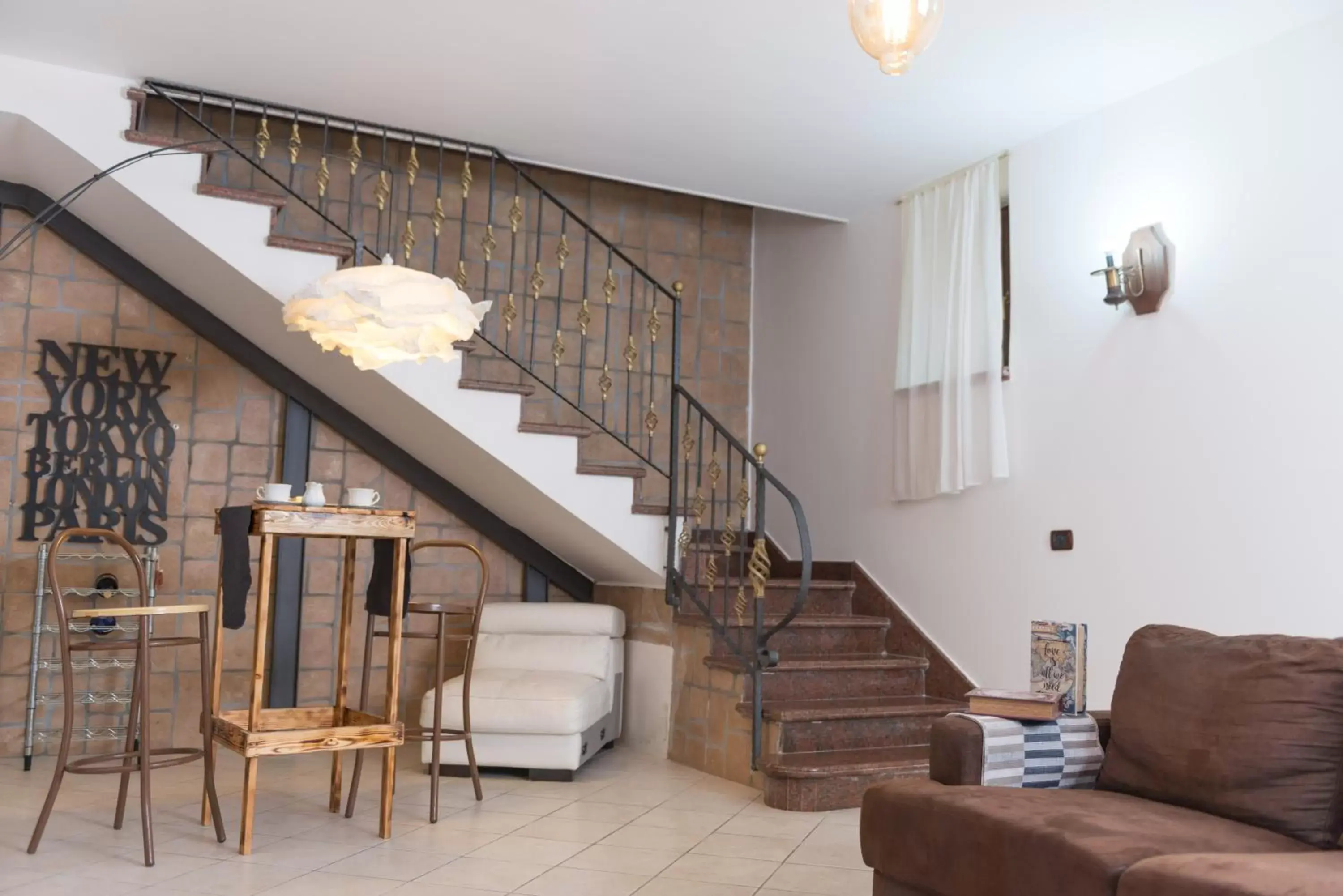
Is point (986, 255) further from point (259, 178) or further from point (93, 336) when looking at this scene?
point (93, 336)

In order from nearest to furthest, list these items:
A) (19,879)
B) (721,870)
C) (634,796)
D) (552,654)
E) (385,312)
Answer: (19,879), (721,870), (385,312), (634,796), (552,654)

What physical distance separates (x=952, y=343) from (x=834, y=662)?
160 centimetres

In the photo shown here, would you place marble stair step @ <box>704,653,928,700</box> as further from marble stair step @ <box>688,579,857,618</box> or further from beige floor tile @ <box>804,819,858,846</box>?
beige floor tile @ <box>804,819,858,846</box>

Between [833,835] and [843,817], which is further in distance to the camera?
[843,817]

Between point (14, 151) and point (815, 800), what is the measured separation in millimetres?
4421

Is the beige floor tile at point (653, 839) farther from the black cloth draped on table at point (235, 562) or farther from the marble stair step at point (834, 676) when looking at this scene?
the black cloth draped on table at point (235, 562)

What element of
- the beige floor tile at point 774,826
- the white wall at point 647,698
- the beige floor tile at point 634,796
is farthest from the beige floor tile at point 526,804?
the white wall at point 647,698

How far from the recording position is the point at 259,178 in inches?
224

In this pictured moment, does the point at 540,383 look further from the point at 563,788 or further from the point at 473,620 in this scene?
the point at 563,788

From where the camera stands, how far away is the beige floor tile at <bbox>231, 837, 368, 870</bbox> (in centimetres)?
344

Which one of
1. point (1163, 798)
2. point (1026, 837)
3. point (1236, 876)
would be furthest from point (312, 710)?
point (1236, 876)

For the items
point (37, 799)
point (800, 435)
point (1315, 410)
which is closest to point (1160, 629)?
point (1315, 410)

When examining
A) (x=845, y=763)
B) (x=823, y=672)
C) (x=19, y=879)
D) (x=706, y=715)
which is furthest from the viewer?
(x=706, y=715)

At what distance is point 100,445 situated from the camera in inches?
212
